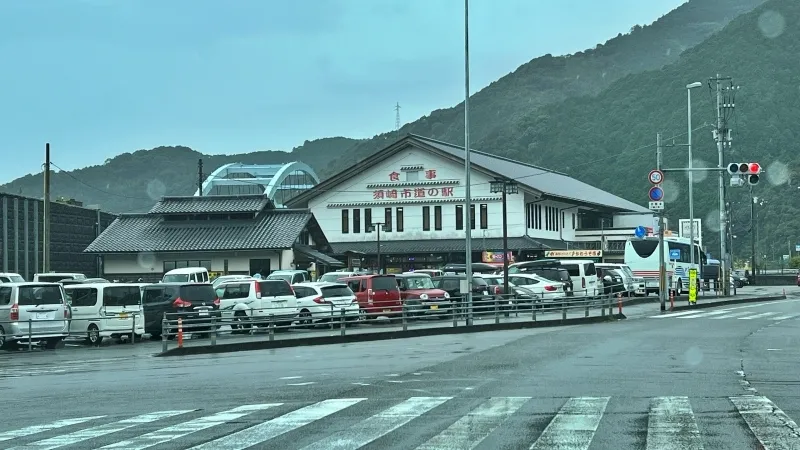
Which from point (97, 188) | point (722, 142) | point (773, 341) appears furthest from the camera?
point (97, 188)

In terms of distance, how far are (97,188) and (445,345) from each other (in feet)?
527

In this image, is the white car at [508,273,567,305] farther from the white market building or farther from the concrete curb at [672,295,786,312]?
the white market building

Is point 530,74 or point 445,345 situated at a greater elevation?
point 530,74

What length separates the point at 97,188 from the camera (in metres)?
175

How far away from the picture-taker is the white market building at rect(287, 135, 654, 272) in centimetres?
6756

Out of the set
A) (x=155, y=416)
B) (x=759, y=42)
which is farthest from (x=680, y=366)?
(x=759, y=42)

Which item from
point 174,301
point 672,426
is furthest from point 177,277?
point 672,426

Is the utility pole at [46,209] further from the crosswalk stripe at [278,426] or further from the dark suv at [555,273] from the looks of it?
the crosswalk stripe at [278,426]

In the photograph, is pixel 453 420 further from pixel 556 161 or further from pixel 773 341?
pixel 556 161

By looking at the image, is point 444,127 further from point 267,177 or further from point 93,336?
point 93,336

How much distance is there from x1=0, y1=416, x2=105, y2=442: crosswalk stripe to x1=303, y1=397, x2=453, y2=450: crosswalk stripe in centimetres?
356

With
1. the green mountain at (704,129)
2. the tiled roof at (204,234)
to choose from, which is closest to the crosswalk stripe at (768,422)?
the tiled roof at (204,234)

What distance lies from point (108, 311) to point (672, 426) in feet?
70.7

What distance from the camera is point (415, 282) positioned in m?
37.7
